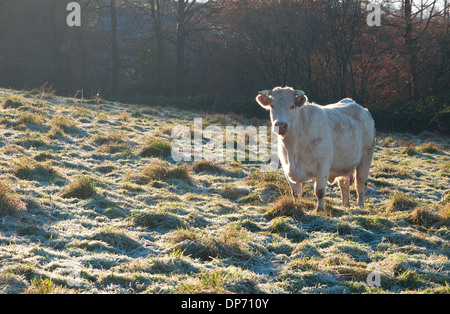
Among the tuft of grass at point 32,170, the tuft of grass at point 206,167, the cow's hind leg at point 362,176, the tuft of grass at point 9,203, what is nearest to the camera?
the tuft of grass at point 9,203

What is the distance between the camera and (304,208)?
705 centimetres

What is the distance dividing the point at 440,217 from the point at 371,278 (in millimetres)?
2715

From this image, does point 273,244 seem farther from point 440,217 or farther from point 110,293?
point 440,217

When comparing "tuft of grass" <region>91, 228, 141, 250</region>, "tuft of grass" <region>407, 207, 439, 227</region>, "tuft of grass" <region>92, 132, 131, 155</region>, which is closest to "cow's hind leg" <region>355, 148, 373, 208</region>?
"tuft of grass" <region>407, 207, 439, 227</region>

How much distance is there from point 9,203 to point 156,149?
500 cm

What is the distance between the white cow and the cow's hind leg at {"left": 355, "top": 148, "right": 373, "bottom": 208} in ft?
0.44

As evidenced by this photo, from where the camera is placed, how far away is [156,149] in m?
10.5

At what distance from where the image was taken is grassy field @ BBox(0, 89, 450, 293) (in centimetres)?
418

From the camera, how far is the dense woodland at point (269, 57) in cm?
2173

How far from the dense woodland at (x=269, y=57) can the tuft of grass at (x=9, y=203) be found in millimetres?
13768

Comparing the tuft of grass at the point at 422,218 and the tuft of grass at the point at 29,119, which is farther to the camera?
the tuft of grass at the point at 29,119

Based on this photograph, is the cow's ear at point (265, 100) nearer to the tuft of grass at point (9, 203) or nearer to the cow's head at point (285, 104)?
the cow's head at point (285, 104)

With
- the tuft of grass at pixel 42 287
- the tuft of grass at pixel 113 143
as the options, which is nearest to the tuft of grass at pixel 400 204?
the tuft of grass at pixel 42 287
